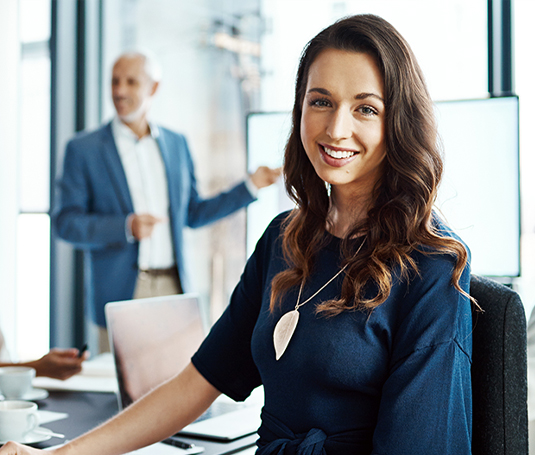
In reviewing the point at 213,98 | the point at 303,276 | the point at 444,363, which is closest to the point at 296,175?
the point at 303,276

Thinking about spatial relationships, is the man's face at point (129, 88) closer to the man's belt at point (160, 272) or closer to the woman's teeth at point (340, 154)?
the man's belt at point (160, 272)

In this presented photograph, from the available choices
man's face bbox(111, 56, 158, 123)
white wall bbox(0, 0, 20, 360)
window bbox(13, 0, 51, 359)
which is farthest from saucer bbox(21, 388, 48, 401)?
white wall bbox(0, 0, 20, 360)

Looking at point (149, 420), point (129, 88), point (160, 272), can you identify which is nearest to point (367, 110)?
point (149, 420)

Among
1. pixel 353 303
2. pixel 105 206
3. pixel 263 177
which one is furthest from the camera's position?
pixel 105 206

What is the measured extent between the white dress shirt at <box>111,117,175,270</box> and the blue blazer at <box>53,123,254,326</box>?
1.5 inches

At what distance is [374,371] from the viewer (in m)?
0.94

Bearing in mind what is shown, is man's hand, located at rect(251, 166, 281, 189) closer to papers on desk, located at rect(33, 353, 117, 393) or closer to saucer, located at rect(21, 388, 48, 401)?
papers on desk, located at rect(33, 353, 117, 393)

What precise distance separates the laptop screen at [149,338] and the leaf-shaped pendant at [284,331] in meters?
0.50

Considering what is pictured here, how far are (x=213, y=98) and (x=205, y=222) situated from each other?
1.17 metres

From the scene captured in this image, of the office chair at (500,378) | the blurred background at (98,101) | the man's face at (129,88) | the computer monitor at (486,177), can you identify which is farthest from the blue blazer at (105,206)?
the office chair at (500,378)

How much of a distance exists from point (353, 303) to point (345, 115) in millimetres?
317

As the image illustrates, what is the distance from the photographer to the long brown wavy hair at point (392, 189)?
3.22 ft

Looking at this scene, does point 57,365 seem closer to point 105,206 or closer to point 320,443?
point 320,443

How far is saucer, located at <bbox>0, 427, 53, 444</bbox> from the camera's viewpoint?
116cm
